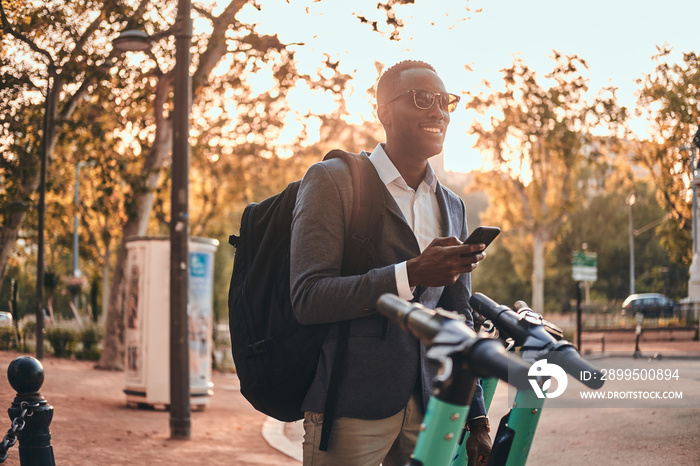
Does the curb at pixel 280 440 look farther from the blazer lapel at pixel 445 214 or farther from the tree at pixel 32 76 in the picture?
the blazer lapel at pixel 445 214

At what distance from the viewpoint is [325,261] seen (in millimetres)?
2441

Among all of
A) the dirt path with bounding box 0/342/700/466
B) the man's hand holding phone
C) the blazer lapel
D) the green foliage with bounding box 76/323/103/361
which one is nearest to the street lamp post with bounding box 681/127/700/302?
the dirt path with bounding box 0/342/700/466

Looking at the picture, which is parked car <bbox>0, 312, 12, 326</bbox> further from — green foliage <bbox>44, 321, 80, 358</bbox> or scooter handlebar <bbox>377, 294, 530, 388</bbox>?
scooter handlebar <bbox>377, 294, 530, 388</bbox>

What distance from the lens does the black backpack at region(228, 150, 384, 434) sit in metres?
2.50

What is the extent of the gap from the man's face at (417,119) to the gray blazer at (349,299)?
0.23 metres

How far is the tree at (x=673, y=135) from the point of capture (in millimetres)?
9039

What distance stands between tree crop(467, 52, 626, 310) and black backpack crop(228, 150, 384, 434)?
12.0 metres

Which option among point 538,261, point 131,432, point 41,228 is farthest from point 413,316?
point 538,261

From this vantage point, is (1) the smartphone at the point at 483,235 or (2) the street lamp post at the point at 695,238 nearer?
(1) the smartphone at the point at 483,235

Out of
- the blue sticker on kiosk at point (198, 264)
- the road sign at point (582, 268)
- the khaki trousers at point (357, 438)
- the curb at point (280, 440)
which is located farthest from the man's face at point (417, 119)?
the road sign at point (582, 268)

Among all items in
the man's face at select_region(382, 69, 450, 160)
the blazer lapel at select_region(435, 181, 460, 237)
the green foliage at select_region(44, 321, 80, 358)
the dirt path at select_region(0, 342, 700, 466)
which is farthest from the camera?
the green foliage at select_region(44, 321, 80, 358)

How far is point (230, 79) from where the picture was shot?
17516mm

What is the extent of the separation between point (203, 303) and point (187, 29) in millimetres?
3799

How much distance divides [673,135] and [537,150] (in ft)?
69.9
